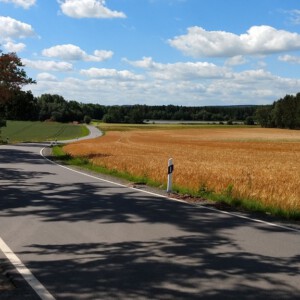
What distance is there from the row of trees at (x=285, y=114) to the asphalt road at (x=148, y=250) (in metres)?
129

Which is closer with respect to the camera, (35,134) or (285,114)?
(35,134)

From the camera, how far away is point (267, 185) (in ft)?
46.9

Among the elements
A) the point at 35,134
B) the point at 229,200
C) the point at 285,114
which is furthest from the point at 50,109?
the point at 229,200

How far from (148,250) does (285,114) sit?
13711cm

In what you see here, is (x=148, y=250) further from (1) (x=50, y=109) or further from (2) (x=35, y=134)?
(1) (x=50, y=109)

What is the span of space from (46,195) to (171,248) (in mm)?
6663

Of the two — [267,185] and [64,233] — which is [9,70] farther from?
[64,233]

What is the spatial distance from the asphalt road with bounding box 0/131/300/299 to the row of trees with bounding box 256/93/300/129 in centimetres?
12881

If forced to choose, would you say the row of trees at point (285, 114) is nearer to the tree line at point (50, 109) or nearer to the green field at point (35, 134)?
the tree line at point (50, 109)

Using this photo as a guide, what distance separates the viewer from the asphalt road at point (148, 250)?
16.4ft

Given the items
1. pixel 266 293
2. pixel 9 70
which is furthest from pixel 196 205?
pixel 9 70

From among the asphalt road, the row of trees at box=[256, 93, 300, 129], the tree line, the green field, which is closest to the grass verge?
the asphalt road

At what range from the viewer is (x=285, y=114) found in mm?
137125

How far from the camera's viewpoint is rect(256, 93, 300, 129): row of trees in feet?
438
